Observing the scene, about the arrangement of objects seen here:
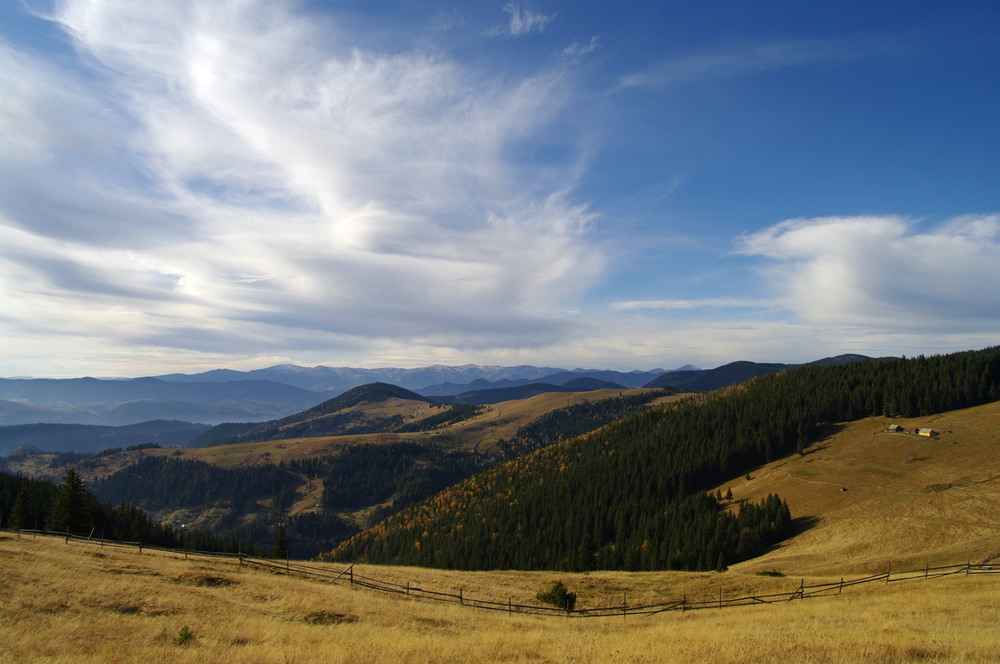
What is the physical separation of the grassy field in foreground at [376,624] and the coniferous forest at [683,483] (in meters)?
63.1

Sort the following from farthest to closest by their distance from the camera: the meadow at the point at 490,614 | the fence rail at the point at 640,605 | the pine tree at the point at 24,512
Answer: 1. the pine tree at the point at 24,512
2. the fence rail at the point at 640,605
3. the meadow at the point at 490,614

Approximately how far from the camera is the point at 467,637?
27.2 meters

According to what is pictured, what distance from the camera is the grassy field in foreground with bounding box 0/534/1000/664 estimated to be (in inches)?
829

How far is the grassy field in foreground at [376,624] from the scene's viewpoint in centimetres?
2106

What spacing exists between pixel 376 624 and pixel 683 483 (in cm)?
14487

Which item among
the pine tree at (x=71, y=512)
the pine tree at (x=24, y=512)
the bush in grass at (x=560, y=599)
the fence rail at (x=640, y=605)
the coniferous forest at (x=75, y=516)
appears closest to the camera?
the fence rail at (x=640, y=605)

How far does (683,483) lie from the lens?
5984 inches

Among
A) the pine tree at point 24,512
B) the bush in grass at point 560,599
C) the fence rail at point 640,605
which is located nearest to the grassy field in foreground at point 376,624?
the fence rail at point 640,605

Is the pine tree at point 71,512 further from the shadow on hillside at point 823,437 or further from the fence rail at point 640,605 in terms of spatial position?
the shadow on hillside at point 823,437

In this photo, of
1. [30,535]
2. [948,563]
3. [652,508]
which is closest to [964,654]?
[948,563]

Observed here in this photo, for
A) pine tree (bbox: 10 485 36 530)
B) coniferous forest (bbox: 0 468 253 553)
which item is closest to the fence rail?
→ coniferous forest (bbox: 0 468 253 553)

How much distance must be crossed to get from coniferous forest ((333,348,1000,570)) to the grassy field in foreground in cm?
6309

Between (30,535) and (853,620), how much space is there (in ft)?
277

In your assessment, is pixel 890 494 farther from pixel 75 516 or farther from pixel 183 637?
pixel 75 516
